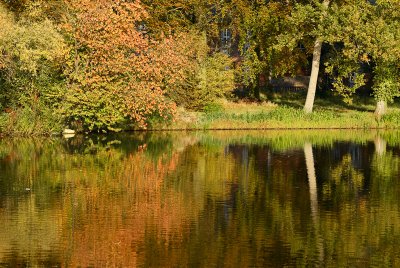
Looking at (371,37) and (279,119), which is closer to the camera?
(371,37)

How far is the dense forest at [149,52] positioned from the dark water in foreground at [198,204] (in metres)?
3.98

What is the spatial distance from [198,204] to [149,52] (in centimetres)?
2445

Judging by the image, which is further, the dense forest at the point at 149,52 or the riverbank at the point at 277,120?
the riverbank at the point at 277,120

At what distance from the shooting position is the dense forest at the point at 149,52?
48000 millimetres

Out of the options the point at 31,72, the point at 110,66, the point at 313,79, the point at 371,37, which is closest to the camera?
the point at 110,66

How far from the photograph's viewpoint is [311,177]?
110ft

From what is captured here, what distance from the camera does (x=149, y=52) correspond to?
5034cm

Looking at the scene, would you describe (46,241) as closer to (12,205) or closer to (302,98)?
(12,205)

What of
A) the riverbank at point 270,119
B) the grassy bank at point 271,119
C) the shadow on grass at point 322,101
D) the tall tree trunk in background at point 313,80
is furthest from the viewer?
the shadow on grass at point 322,101

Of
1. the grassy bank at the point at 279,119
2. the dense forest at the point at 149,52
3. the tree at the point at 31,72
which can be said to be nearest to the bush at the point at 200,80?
the dense forest at the point at 149,52

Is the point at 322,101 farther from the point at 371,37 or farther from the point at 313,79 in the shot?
the point at 371,37

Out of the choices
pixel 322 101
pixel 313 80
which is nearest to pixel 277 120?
pixel 313 80

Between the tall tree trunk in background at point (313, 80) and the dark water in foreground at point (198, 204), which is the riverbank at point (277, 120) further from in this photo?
the dark water in foreground at point (198, 204)

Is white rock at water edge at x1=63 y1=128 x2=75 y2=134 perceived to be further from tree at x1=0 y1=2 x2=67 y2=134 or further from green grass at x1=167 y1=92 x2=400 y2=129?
green grass at x1=167 y1=92 x2=400 y2=129
